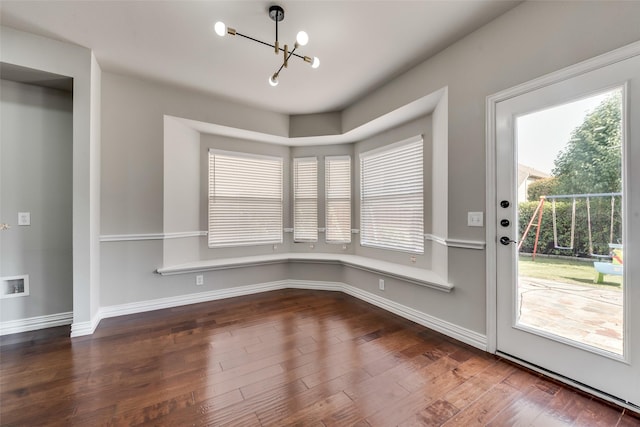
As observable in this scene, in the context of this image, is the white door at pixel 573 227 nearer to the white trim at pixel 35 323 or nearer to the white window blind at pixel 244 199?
the white window blind at pixel 244 199

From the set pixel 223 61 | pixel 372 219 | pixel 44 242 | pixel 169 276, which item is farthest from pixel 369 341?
pixel 44 242

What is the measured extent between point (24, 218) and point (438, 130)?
4233 mm

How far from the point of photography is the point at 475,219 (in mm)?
2215

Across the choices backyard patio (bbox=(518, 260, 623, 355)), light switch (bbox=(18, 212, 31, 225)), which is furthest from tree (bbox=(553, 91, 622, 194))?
light switch (bbox=(18, 212, 31, 225))

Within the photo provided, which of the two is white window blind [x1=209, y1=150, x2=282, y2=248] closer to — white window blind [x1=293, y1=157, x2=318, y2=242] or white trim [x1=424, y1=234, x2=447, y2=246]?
white window blind [x1=293, y1=157, x2=318, y2=242]

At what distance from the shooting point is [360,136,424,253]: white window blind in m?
3.16

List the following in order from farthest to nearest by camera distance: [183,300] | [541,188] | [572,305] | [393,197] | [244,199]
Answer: [244,199], [393,197], [183,300], [541,188], [572,305]

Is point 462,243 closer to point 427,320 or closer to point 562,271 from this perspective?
point 562,271

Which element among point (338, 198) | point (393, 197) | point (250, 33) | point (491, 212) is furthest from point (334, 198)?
point (250, 33)

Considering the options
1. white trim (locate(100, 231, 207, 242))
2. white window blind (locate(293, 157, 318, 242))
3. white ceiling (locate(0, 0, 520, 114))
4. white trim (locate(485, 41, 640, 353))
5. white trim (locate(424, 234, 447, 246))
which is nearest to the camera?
white ceiling (locate(0, 0, 520, 114))

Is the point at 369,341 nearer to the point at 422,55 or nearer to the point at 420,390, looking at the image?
the point at 420,390

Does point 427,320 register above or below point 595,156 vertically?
below

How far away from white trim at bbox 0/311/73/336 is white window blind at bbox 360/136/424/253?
3588mm

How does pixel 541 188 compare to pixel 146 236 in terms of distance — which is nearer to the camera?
pixel 541 188
